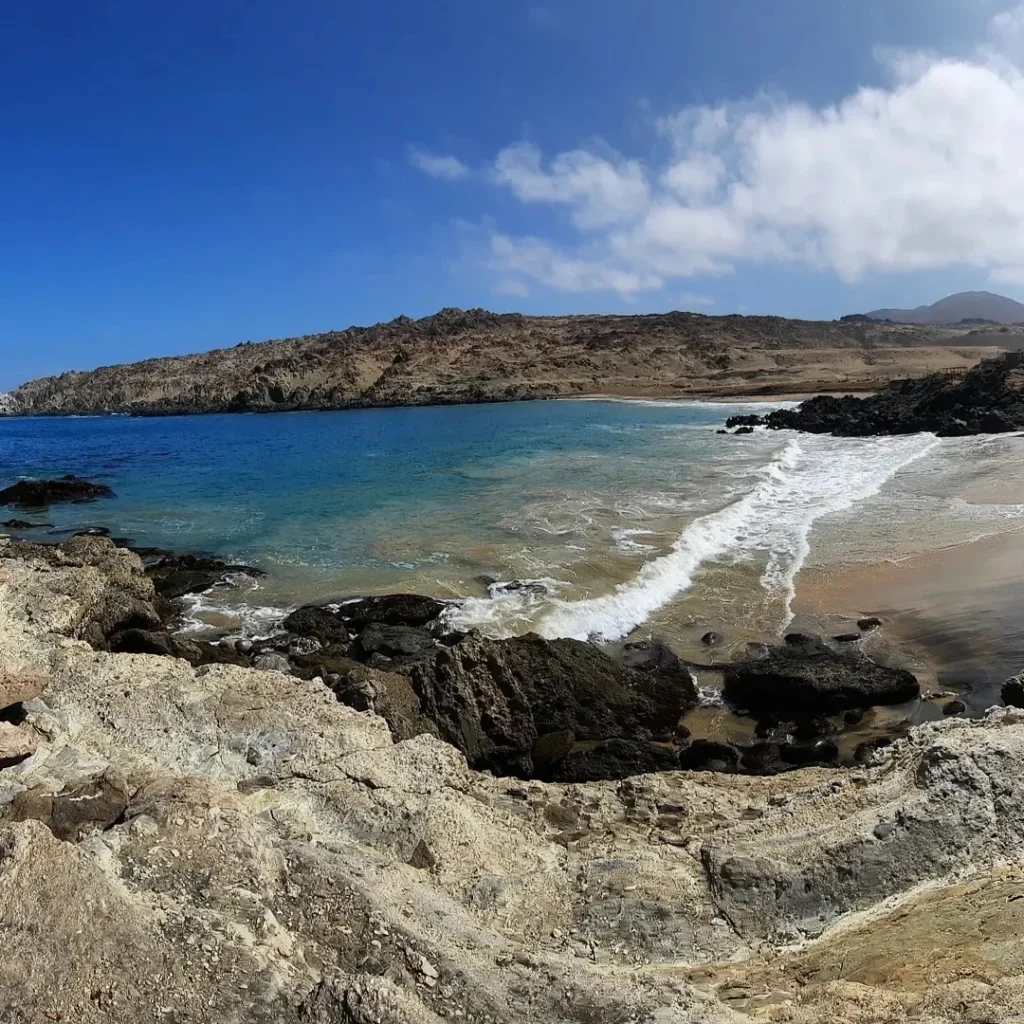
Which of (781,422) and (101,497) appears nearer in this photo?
(101,497)

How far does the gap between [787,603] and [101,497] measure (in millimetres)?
23739

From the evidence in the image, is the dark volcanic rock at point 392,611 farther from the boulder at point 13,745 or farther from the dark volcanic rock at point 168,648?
the boulder at point 13,745

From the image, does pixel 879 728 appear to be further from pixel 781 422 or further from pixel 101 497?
pixel 781 422

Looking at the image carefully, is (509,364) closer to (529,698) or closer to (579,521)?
(579,521)

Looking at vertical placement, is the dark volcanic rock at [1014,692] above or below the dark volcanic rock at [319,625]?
below

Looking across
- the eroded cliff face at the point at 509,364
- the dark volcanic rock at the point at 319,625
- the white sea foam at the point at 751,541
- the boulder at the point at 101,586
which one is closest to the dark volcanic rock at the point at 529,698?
the white sea foam at the point at 751,541

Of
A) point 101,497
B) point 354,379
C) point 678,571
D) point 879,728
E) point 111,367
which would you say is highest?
point 111,367

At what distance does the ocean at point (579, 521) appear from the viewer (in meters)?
12.1

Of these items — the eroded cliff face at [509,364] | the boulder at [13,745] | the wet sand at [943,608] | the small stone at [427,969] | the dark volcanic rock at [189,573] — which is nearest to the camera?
the small stone at [427,969]

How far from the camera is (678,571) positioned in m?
13.5

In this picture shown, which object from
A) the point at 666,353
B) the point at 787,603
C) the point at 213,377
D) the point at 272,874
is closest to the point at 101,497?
the point at 787,603

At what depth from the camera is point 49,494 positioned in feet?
81.0

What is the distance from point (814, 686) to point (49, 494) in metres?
25.8

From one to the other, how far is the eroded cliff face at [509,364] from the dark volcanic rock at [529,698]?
64690 mm
